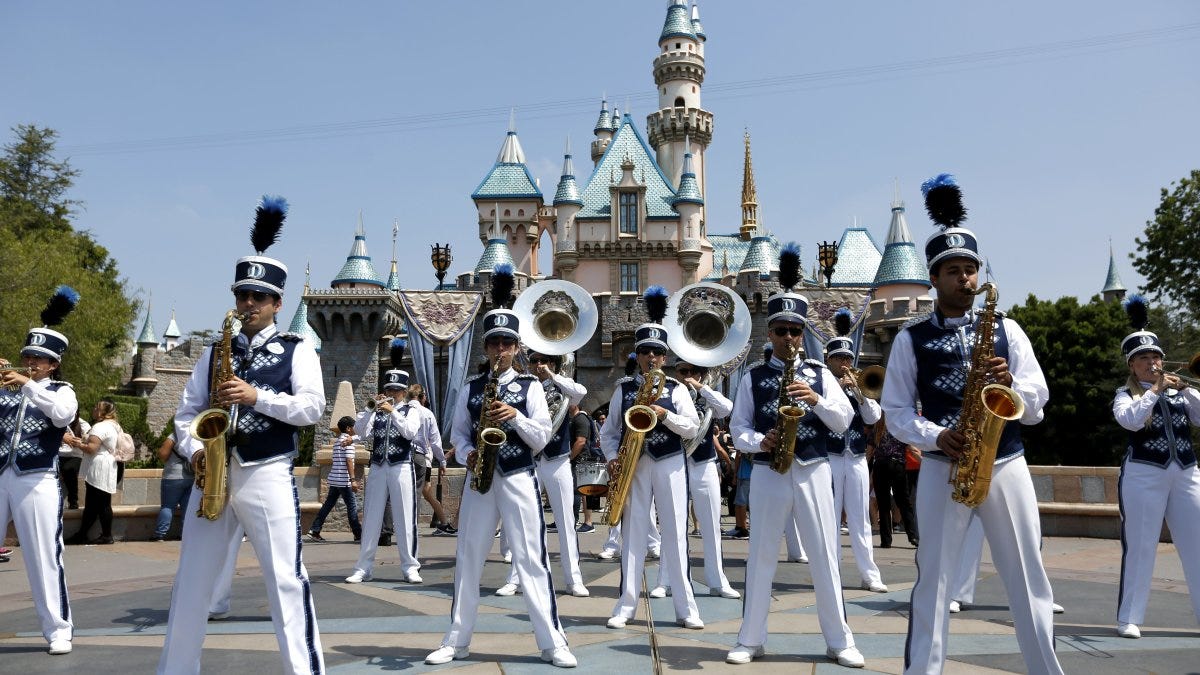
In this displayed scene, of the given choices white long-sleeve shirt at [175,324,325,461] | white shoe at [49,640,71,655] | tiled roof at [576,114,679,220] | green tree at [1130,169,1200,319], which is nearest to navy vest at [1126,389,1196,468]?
white long-sleeve shirt at [175,324,325,461]

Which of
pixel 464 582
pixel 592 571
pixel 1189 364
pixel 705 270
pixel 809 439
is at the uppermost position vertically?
pixel 705 270

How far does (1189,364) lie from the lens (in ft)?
22.7

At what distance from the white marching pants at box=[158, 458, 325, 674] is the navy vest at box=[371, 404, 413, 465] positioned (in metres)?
4.80

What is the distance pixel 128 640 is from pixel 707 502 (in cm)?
446

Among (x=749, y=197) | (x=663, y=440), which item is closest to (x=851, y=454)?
(x=663, y=440)

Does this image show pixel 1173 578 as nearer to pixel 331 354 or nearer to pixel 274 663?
pixel 274 663

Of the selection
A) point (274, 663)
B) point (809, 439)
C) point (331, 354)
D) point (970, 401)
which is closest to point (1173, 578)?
point (809, 439)

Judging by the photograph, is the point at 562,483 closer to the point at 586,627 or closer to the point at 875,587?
the point at 586,627

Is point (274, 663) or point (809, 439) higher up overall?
point (809, 439)

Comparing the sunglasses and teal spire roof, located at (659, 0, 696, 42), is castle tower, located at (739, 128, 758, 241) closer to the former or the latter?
teal spire roof, located at (659, 0, 696, 42)

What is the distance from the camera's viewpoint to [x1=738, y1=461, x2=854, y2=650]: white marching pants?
5.46 metres

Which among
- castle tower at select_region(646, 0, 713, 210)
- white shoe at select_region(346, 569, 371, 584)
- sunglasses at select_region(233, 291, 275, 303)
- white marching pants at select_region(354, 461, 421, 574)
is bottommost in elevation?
white shoe at select_region(346, 569, 371, 584)

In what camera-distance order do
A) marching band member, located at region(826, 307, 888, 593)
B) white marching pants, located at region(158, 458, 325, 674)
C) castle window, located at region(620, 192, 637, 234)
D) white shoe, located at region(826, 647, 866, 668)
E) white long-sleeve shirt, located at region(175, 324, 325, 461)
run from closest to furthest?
white marching pants, located at region(158, 458, 325, 674) < white long-sleeve shirt, located at region(175, 324, 325, 461) < white shoe, located at region(826, 647, 866, 668) < marching band member, located at region(826, 307, 888, 593) < castle window, located at region(620, 192, 637, 234)

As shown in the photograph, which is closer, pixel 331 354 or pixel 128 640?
pixel 128 640
